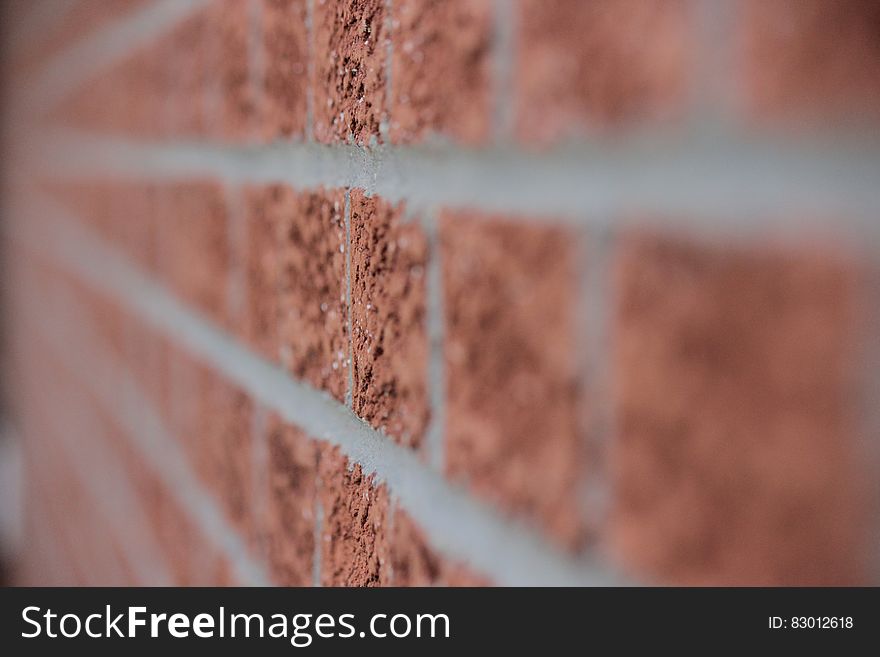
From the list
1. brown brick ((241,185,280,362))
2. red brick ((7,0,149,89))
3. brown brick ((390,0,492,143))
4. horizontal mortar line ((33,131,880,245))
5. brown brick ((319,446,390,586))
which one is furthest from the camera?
red brick ((7,0,149,89))

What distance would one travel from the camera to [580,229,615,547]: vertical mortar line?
269 millimetres

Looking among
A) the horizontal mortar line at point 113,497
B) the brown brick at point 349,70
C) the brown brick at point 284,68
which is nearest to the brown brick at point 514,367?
the brown brick at point 349,70

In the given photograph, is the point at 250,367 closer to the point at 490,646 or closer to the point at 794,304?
the point at 490,646

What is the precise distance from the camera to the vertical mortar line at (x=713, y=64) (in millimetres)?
229

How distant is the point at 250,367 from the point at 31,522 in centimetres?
196

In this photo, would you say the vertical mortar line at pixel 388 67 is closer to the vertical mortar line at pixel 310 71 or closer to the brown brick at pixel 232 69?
the vertical mortar line at pixel 310 71

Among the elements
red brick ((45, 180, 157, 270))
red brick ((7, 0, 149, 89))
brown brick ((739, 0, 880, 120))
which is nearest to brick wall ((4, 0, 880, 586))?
brown brick ((739, 0, 880, 120))

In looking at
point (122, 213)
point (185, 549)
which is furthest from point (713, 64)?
point (122, 213)

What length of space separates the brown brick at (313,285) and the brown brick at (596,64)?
0.63 feet

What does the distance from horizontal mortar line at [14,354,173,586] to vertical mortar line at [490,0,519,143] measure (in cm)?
73

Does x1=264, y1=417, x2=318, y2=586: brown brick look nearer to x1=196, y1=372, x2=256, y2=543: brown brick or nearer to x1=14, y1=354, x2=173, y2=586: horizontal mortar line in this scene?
x1=196, y1=372, x2=256, y2=543: brown brick

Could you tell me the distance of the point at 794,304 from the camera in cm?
22

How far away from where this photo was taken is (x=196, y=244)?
0.78 metres

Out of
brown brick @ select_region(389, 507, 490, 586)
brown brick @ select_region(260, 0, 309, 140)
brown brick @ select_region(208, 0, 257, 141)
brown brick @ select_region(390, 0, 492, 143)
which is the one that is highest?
brown brick @ select_region(208, 0, 257, 141)
